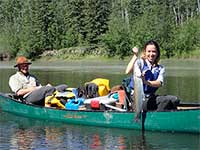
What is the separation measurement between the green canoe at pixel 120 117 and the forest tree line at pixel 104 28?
51.7m

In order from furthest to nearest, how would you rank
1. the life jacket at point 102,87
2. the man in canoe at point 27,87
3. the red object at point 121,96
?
1. the man in canoe at point 27,87
2. the life jacket at point 102,87
3. the red object at point 121,96

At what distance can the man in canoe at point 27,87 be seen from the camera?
16.8m

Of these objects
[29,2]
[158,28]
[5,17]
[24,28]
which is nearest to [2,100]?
[158,28]

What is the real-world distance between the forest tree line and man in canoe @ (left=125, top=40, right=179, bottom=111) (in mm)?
54242

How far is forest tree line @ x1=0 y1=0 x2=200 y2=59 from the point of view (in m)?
73.4

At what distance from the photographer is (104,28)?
8438 cm

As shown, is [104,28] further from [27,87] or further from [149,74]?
[149,74]

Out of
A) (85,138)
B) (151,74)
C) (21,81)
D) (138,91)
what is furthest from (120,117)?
(21,81)

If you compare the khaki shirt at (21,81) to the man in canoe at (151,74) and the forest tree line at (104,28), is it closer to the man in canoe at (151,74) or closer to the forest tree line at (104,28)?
the man in canoe at (151,74)

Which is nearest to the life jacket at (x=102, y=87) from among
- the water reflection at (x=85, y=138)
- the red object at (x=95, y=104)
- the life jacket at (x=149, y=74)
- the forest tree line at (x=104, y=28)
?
the red object at (x=95, y=104)

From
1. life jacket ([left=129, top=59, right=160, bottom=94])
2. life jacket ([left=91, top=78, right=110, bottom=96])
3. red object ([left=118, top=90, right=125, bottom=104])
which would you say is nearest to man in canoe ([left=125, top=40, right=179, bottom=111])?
life jacket ([left=129, top=59, right=160, bottom=94])

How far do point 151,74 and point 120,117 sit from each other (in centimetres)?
171

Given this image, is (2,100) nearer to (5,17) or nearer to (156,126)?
(156,126)

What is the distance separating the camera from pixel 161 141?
523 inches
